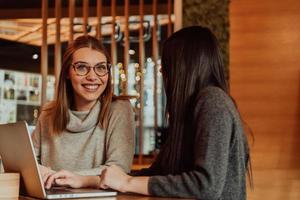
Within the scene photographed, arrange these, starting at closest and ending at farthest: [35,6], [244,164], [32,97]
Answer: [244,164] → [35,6] → [32,97]

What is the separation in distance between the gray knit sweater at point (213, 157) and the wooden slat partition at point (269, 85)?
77.6 inches

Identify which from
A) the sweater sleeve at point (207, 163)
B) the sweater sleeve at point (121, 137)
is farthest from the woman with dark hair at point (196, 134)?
the sweater sleeve at point (121, 137)

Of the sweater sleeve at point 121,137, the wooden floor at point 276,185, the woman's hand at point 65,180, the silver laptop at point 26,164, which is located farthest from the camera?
the wooden floor at point 276,185

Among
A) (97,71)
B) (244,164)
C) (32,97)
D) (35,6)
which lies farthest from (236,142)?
(32,97)

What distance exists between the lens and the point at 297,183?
3611 millimetres

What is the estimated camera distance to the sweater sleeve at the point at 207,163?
1.62 metres

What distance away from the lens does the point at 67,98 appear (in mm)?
2404

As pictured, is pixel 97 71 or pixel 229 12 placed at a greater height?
pixel 229 12

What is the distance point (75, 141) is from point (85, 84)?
0.24 metres

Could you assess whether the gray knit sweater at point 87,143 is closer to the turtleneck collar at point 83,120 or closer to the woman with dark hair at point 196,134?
the turtleneck collar at point 83,120

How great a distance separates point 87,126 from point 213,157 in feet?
2.62

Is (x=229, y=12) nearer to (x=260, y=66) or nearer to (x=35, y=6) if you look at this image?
(x=260, y=66)

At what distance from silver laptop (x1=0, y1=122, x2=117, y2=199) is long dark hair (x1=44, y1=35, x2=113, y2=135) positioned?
1.73ft

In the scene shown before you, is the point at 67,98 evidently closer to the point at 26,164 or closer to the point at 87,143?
the point at 87,143
